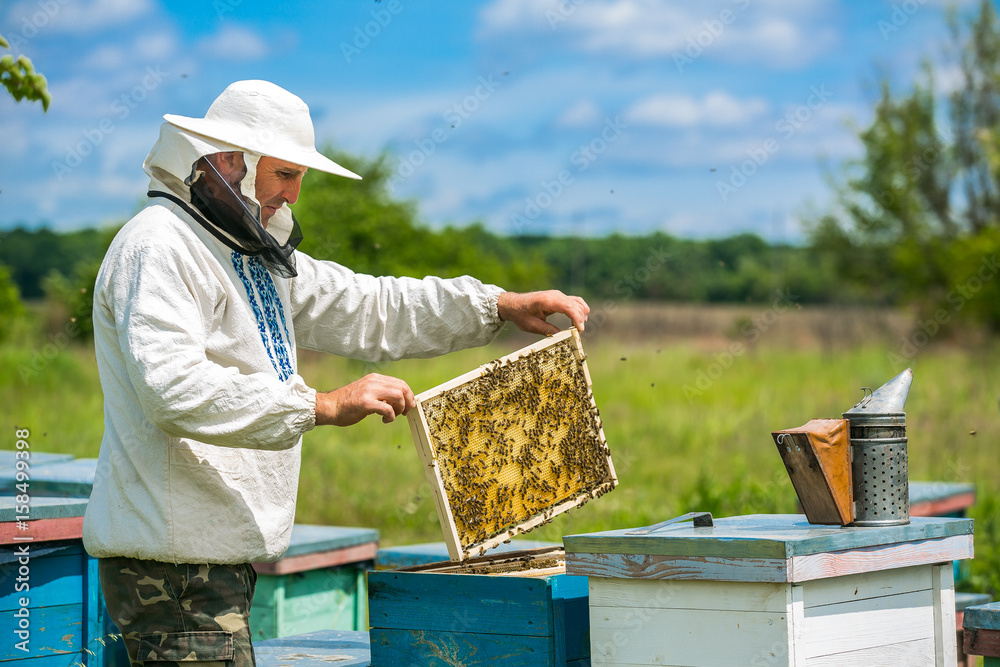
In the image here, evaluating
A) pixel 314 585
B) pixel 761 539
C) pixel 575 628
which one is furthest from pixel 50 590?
pixel 761 539

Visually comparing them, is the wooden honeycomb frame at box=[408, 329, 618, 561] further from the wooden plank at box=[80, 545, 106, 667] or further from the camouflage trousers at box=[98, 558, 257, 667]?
the wooden plank at box=[80, 545, 106, 667]

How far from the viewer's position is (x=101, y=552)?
8.23ft

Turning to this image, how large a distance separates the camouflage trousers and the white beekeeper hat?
1.08 m

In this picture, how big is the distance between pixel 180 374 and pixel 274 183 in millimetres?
669

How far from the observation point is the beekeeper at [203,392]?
2.35 metres

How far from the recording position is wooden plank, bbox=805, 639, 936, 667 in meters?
2.39

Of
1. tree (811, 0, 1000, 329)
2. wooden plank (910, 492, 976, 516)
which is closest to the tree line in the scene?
tree (811, 0, 1000, 329)

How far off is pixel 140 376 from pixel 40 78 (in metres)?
1.16

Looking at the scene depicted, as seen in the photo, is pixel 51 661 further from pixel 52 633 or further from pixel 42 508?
pixel 42 508

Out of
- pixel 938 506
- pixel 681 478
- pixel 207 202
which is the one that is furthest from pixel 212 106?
pixel 681 478

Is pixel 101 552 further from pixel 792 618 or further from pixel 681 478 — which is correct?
pixel 681 478

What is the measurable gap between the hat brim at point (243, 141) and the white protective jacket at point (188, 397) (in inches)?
1.6

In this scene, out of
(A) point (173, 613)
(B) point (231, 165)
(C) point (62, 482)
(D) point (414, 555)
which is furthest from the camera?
(D) point (414, 555)

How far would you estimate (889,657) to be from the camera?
253 centimetres
